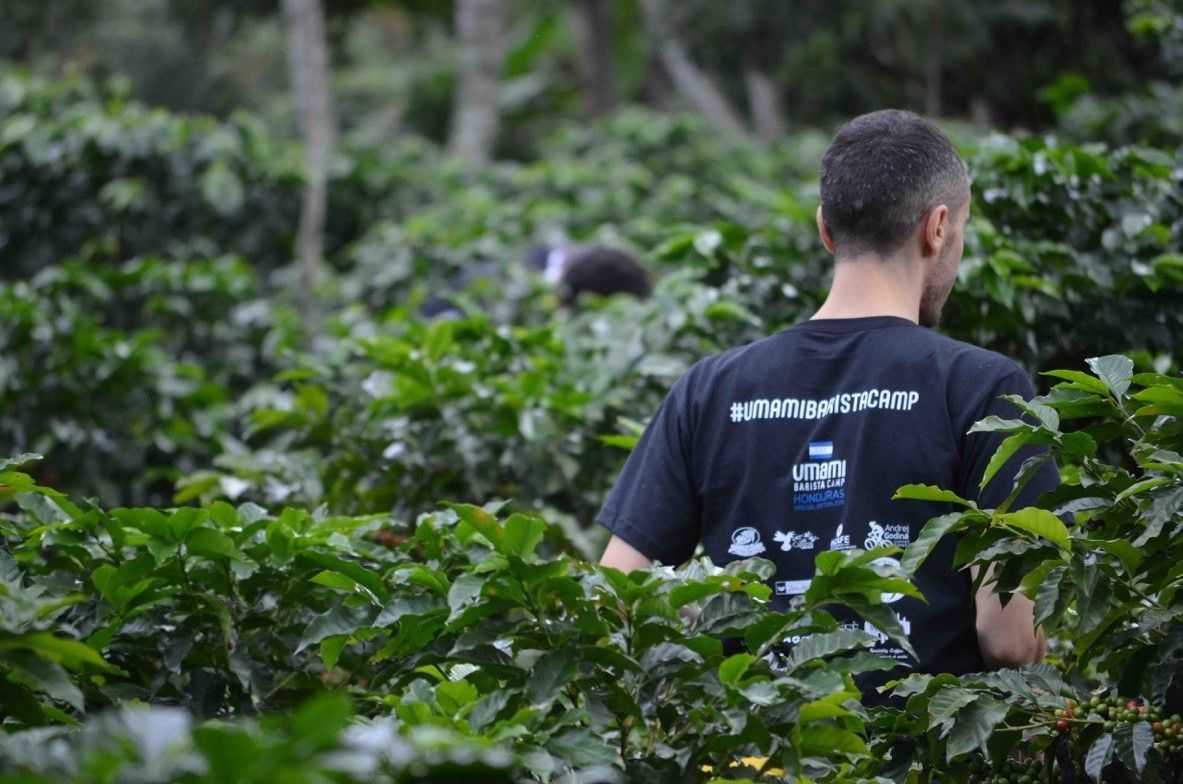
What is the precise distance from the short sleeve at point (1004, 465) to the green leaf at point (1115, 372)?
131 millimetres

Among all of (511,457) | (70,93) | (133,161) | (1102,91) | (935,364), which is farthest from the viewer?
(1102,91)

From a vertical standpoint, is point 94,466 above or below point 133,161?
below

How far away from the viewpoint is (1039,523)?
263 cm

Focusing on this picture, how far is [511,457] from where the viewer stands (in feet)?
15.5

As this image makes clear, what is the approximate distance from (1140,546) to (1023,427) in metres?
0.27

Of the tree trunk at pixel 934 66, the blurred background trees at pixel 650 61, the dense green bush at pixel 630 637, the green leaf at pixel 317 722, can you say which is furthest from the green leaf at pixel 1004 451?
the tree trunk at pixel 934 66

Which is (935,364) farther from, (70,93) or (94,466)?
(70,93)

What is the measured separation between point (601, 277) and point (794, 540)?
3894 mm

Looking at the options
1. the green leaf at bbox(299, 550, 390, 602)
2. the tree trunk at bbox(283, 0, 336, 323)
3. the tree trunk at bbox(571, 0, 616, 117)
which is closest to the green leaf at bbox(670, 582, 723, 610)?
the green leaf at bbox(299, 550, 390, 602)

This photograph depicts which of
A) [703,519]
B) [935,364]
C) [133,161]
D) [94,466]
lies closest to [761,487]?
[703,519]

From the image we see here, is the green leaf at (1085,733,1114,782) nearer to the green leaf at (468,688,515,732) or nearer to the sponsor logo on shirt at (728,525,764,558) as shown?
the sponsor logo on shirt at (728,525,764,558)

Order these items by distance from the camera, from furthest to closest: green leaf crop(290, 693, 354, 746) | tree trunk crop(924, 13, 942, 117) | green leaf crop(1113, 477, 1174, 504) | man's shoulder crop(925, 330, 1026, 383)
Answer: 1. tree trunk crop(924, 13, 942, 117)
2. man's shoulder crop(925, 330, 1026, 383)
3. green leaf crop(1113, 477, 1174, 504)
4. green leaf crop(290, 693, 354, 746)

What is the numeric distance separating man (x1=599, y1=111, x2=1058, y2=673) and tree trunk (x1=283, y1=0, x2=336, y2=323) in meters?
6.83

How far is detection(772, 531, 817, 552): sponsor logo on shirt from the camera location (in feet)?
9.86
